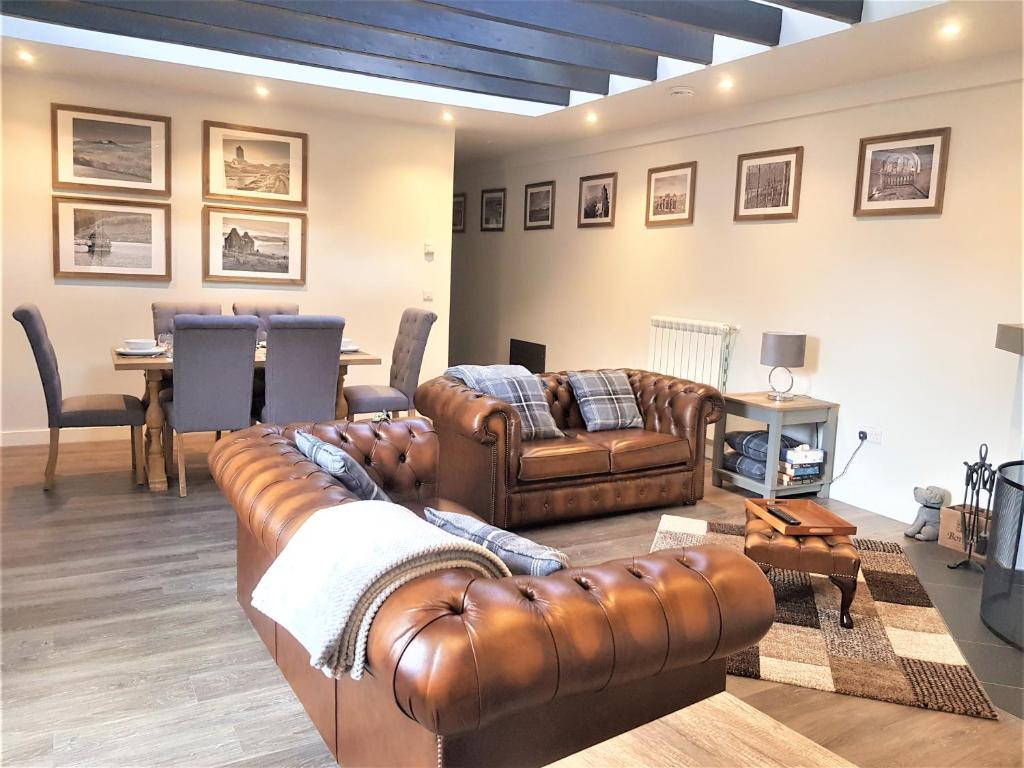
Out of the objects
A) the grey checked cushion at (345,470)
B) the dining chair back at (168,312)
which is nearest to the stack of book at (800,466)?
the grey checked cushion at (345,470)

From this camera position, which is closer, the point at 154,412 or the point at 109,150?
the point at 154,412

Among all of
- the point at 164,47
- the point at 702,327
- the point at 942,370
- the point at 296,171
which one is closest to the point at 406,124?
the point at 296,171

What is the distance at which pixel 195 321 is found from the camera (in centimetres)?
407

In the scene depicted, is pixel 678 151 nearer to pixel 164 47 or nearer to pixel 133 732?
pixel 164 47

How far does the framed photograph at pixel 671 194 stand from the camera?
6004 millimetres

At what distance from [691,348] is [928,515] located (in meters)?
2.23

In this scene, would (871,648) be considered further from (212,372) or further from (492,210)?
(492,210)

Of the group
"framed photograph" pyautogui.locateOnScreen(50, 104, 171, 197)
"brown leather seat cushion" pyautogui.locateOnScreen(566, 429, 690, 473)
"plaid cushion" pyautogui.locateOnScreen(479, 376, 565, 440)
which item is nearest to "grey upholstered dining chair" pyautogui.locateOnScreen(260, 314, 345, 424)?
"plaid cushion" pyautogui.locateOnScreen(479, 376, 565, 440)

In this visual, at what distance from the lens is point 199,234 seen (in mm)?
5879

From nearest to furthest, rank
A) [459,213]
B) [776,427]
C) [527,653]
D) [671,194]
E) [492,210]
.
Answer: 1. [527,653]
2. [776,427]
3. [671,194]
4. [492,210]
5. [459,213]

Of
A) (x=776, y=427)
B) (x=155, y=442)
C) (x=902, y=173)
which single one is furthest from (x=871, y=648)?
(x=155, y=442)

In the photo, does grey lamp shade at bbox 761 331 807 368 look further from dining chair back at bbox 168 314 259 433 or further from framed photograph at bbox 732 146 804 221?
dining chair back at bbox 168 314 259 433

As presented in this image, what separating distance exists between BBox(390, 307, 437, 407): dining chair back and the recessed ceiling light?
10.8 ft

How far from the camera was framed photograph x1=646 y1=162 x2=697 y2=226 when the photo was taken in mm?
6004
